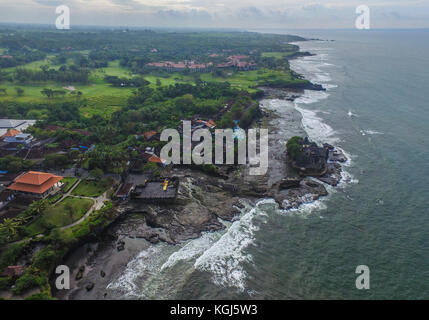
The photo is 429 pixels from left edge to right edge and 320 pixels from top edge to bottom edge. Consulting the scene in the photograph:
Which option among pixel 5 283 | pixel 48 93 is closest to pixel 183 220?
pixel 5 283

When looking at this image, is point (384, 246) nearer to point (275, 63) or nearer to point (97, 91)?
point (97, 91)

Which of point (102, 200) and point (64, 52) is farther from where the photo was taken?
point (64, 52)

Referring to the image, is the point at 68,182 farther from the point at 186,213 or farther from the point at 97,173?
the point at 186,213

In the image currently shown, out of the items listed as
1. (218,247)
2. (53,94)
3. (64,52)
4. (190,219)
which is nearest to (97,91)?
(53,94)

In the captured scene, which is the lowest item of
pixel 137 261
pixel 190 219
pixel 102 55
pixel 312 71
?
pixel 137 261

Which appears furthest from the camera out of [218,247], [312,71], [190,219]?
[312,71]

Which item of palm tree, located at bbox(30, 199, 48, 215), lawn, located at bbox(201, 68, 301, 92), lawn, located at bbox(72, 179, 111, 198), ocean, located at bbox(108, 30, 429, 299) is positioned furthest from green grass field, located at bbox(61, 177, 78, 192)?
lawn, located at bbox(201, 68, 301, 92)

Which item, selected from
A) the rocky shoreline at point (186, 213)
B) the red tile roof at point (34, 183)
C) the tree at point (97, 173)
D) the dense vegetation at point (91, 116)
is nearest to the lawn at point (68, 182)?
the dense vegetation at point (91, 116)
